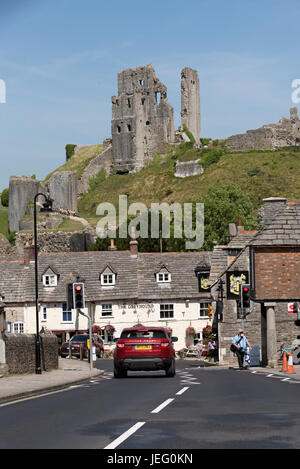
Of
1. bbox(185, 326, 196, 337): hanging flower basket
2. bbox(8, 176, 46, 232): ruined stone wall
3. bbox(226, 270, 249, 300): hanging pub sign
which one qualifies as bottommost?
bbox(185, 326, 196, 337): hanging flower basket

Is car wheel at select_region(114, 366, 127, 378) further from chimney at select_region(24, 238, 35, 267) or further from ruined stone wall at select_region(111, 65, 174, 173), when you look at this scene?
ruined stone wall at select_region(111, 65, 174, 173)

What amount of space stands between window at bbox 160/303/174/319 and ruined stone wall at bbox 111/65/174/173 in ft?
308

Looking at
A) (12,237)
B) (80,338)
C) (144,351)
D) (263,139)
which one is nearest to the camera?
(144,351)

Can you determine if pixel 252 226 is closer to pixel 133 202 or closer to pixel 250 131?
pixel 133 202

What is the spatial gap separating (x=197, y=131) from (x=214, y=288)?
115 meters

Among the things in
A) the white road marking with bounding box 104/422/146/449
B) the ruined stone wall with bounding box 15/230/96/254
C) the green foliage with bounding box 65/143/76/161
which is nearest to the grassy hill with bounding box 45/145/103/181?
the green foliage with bounding box 65/143/76/161

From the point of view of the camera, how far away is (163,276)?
2985 inches

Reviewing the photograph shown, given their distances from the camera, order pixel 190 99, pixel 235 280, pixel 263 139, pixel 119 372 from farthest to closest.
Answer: pixel 190 99 → pixel 263 139 → pixel 235 280 → pixel 119 372

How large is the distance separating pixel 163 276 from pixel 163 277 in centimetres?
9

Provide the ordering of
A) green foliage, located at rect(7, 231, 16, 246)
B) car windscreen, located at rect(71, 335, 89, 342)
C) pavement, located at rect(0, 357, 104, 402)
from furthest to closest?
green foliage, located at rect(7, 231, 16, 246), car windscreen, located at rect(71, 335, 89, 342), pavement, located at rect(0, 357, 104, 402)

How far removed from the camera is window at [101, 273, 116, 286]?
75562mm

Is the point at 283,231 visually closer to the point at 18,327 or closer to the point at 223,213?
the point at 18,327

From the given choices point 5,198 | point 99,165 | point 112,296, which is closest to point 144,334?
point 112,296

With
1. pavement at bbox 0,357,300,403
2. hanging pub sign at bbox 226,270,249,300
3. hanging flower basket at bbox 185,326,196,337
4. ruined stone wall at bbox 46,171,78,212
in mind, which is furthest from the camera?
ruined stone wall at bbox 46,171,78,212
